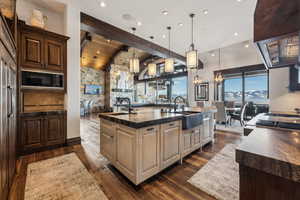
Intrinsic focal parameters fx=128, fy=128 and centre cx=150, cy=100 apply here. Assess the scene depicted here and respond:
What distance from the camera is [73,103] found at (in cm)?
314

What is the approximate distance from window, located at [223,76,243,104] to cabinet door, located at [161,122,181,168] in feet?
21.2

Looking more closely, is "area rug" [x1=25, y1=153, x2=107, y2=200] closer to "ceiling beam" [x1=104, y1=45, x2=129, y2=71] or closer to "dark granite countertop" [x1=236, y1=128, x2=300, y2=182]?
"dark granite countertop" [x1=236, y1=128, x2=300, y2=182]

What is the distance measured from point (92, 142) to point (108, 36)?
10.2 ft

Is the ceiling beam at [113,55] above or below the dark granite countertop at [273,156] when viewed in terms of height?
above

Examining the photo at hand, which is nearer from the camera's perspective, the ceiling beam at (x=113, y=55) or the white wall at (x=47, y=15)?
the white wall at (x=47, y=15)

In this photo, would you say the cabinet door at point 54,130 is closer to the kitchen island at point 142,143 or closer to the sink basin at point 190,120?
the kitchen island at point 142,143

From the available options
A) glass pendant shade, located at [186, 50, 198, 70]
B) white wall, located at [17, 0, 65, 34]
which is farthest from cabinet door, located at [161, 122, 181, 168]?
white wall, located at [17, 0, 65, 34]

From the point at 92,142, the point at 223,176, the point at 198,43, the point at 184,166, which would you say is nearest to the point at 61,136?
the point at 92,142

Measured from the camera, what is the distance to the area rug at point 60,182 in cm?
153

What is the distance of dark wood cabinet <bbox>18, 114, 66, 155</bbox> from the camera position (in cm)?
256

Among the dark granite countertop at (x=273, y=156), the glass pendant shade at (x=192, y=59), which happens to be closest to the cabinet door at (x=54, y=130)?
the glass pendant shade at (x=192, y=59)

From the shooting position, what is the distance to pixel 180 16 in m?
3.40

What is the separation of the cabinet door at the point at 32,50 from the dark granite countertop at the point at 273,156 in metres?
3.72

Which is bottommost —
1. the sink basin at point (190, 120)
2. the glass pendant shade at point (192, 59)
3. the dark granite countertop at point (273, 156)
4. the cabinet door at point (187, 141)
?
the cabinet door at point (187, 141)
